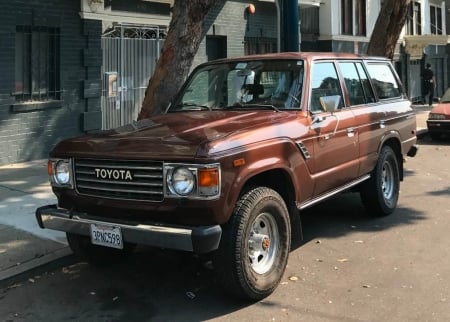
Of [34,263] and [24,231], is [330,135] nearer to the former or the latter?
[34,263]

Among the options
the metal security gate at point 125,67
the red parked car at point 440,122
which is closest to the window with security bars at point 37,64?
the metal security gate at point 125,67

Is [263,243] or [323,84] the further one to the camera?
[323,84]

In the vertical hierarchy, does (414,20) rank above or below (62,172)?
above

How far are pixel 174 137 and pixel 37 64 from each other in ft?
23.6

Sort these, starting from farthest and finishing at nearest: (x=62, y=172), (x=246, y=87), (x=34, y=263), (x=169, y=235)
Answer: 1. (x=246, y=87)
2. (x=34, y=263)
3. (x=62, y=172)
4. (x=169, y=235)

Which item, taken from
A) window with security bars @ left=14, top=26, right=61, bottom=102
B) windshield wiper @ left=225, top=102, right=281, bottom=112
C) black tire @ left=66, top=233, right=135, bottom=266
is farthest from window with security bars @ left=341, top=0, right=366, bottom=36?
black tire @ left=66, top=233, right=135, bottom=266

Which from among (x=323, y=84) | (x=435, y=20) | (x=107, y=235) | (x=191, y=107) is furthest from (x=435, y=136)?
(x=435, y=20)

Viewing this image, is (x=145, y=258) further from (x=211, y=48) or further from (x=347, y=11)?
(x=347, y=11)

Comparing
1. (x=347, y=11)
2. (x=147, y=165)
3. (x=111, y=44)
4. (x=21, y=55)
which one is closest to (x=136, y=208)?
(x=147, y=165)

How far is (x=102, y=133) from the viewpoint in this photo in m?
5.04

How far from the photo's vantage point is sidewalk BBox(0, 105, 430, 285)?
548cm

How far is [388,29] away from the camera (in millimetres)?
12664

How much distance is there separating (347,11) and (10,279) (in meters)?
20.1

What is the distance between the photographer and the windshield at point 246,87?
5594 mm
